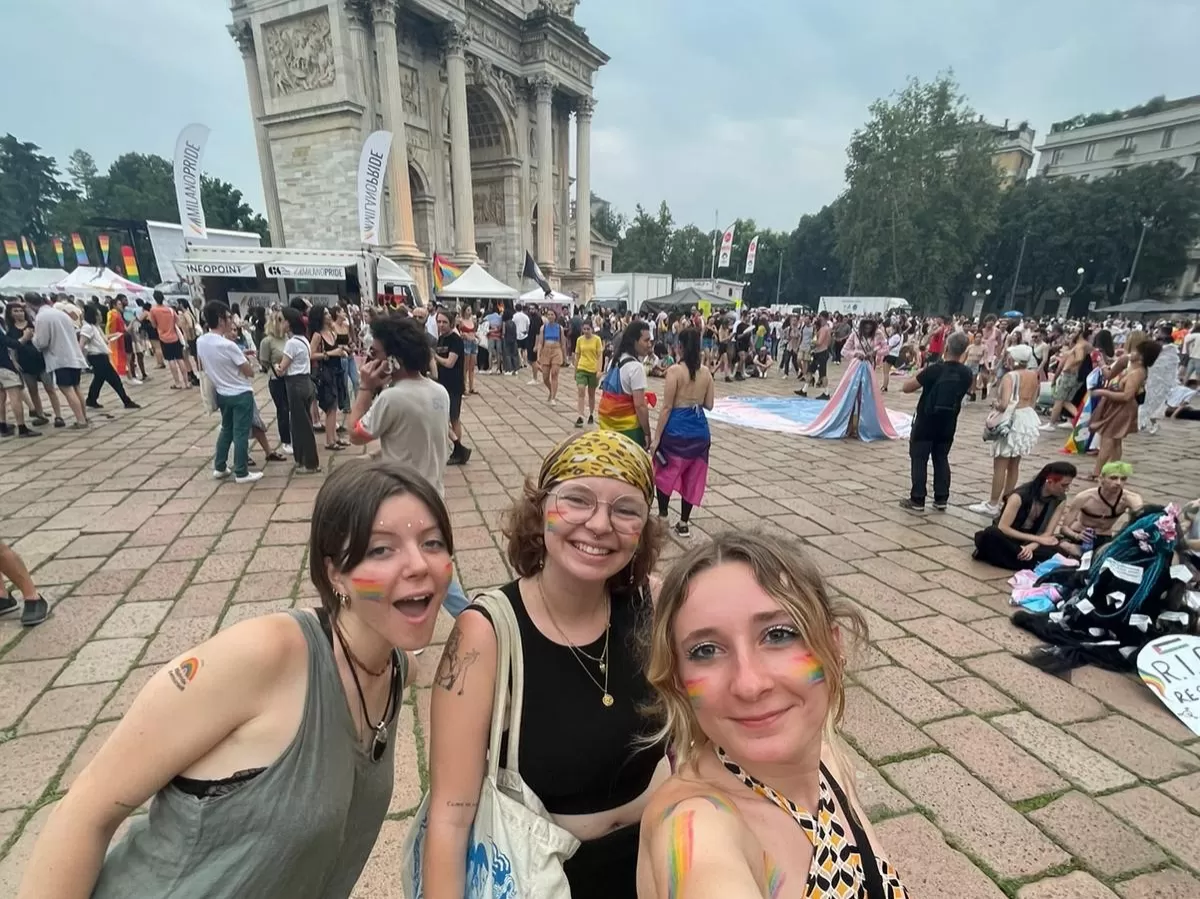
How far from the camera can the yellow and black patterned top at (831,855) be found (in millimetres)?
907

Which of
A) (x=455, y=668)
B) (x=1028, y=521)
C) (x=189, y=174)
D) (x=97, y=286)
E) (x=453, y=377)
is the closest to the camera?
(x=455, y=668)

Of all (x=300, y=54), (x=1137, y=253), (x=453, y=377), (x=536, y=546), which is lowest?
(x=453, y=377)

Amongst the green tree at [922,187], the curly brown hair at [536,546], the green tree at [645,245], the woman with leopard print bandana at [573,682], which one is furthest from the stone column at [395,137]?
the green tree at [645,245]

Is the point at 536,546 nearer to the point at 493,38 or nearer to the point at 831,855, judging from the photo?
the point at 831,855

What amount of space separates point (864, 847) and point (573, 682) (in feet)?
1.97

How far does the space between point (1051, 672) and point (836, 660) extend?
2.95 m

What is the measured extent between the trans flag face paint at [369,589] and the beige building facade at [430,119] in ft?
79.1

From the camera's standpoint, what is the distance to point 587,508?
1.29 metres

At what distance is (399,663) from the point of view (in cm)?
126

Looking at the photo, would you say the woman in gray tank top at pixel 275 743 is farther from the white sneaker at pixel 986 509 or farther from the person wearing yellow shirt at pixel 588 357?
the person wearing yellow shirt at pixel 588 357

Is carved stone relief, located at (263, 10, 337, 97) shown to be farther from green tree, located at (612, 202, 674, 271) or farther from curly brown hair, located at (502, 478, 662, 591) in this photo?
green tree, located at (612, 202, 674, 271)

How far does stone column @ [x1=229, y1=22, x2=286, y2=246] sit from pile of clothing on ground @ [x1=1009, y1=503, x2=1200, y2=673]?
2681 centimetres

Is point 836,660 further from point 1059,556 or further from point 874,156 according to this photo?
point 874,156

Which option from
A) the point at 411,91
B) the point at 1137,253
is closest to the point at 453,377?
the point at 411,91
